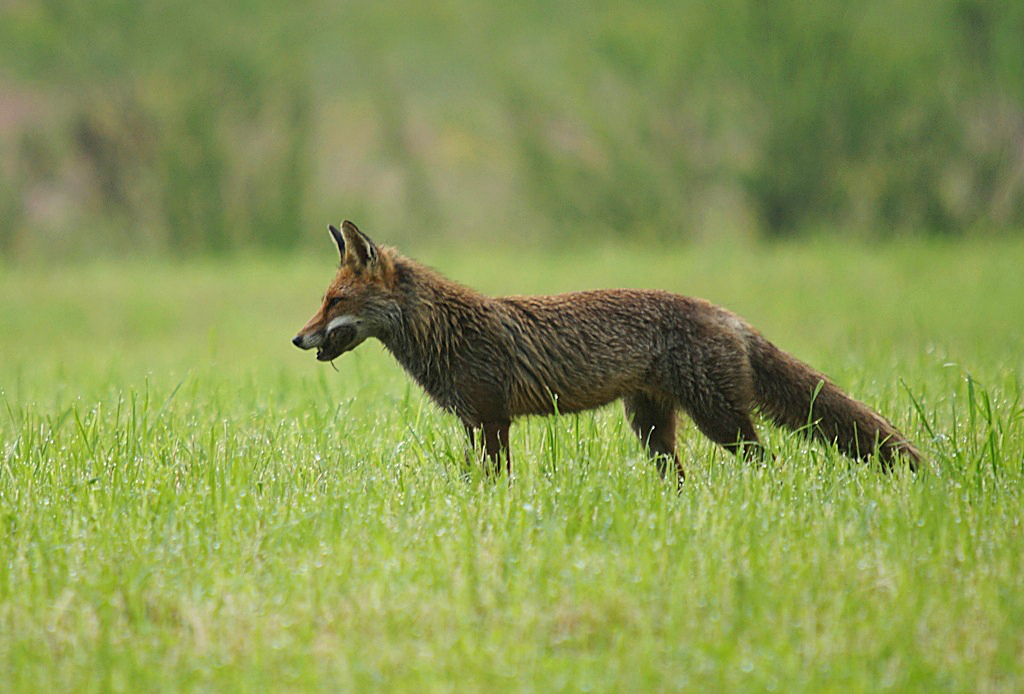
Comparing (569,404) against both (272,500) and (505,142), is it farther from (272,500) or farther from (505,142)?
(505,142)

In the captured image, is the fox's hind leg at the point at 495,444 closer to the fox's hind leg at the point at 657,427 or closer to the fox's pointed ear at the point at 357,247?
the fox's hind leg at the point at 657,427

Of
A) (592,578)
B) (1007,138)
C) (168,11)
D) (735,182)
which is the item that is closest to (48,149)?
(168,11)

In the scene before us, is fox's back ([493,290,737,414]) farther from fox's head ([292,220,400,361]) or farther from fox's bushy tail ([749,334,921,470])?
fox's head ([292,220,400,361])

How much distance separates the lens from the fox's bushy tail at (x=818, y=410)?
19.4 ft

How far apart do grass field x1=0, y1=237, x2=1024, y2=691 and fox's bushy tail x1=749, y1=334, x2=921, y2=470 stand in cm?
15

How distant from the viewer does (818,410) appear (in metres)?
6.00

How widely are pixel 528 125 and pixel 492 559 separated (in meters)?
18.3

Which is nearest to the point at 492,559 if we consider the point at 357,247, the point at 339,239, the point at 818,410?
the point at 357,247

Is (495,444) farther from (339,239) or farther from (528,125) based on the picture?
(528,125)

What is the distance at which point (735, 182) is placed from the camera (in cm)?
2136

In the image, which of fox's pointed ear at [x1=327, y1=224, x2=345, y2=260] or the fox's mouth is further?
fox's pointed ear at [x1=327, y1=224, x2=345, y2=260]

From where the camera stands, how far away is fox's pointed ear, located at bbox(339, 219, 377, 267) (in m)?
5.82

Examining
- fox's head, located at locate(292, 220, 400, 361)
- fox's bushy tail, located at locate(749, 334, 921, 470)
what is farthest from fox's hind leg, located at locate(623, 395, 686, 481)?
fox's head, located at locate(292, 220, 400, 361)

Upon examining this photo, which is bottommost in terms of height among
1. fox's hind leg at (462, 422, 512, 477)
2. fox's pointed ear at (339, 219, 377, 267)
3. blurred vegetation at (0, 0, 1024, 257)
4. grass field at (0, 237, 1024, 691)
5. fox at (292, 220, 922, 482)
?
grass field at (0, 237, 1024, 691)
